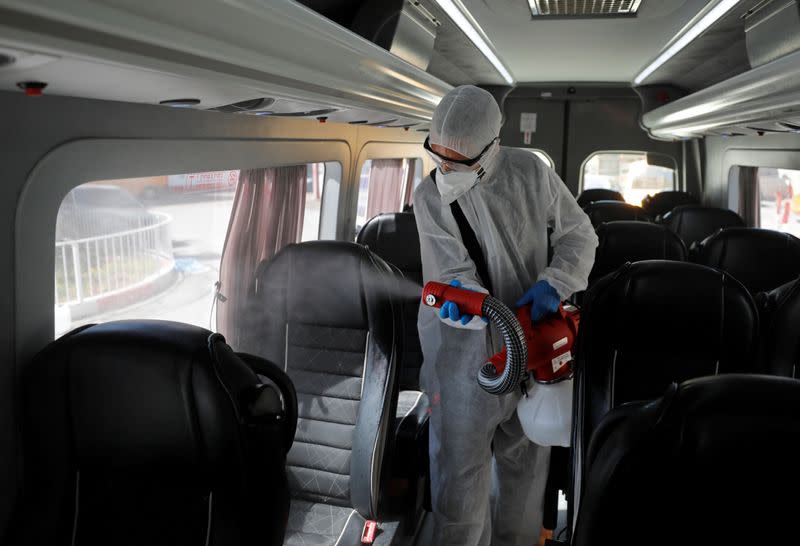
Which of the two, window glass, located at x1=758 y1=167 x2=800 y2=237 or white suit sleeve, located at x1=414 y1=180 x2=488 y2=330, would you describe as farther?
window glass, located at x1=758 y1=167 x2=800 y2=237

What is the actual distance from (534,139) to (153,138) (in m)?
7.65

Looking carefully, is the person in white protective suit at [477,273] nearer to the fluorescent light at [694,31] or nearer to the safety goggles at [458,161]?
the safety goggles at [458,161]

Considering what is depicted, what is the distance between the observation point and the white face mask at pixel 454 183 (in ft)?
8.66

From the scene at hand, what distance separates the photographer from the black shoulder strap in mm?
2826

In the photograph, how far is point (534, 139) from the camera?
928 centimetres

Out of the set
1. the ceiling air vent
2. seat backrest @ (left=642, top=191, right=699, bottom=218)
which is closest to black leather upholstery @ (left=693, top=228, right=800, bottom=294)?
the ceiling air vent

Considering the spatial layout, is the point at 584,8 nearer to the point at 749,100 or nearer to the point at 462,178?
the point at 749,100

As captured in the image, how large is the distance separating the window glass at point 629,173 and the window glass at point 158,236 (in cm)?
616

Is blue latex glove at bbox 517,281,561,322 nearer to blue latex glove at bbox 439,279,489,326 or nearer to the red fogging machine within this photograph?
the red fogging machine

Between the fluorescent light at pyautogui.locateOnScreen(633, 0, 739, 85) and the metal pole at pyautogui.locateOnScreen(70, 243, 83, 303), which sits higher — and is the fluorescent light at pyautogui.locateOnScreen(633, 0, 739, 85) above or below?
above

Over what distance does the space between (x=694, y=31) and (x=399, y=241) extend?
2494 millimetres

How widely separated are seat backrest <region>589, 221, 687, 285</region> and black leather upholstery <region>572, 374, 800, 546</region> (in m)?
2.91

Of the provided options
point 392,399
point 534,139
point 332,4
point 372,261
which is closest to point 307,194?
point 332,4

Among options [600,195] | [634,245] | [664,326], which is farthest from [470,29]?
[600,195]
